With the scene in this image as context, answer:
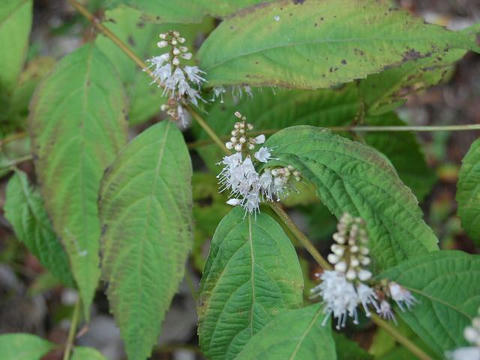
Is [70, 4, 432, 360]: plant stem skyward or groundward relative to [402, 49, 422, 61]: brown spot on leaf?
groundward

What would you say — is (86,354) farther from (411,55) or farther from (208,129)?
(411,55)

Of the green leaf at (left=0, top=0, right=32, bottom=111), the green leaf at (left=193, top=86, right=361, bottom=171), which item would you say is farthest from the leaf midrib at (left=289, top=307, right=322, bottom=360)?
the green leaf at (left=0, top=0, right=32, bottom=111)

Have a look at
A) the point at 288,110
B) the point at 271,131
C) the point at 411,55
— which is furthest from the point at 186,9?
the point at 411,55

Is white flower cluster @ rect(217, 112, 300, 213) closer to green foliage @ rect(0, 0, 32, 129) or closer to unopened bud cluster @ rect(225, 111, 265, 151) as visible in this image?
unopened bud cluster @ rect(225, 111, 265, 151)

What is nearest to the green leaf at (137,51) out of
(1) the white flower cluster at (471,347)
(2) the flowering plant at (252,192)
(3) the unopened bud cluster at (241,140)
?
(2) the flowering plant at (252,192)

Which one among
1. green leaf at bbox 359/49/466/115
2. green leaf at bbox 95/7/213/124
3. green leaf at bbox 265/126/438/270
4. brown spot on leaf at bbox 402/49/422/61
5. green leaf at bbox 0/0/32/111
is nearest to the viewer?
green leaf at bbox 265/126/438/270

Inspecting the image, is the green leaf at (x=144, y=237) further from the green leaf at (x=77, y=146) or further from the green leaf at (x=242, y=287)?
the green leaf at (x=77, y=146)
